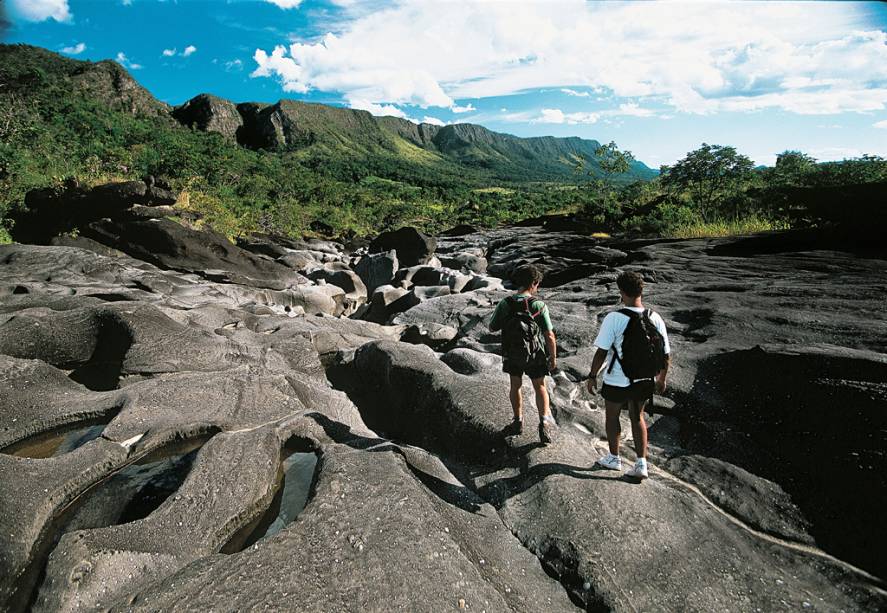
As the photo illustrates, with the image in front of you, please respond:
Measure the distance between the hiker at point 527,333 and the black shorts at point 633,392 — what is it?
0.84 meters

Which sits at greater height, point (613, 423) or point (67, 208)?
point (67, 208)

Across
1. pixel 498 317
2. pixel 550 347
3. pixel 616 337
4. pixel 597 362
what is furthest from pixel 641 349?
pixel 498 317

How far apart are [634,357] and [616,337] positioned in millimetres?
310

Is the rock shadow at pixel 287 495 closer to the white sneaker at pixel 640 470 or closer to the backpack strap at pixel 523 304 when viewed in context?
the backpack strap at pixel 523 304

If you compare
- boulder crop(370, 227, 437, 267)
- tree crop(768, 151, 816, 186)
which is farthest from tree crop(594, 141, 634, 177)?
boulder crop(370, 227, 437, 267)

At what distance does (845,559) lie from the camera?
174 inches

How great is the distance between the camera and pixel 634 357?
5160 mm

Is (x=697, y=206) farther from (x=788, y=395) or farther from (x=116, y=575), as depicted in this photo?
(x=116, y=575)

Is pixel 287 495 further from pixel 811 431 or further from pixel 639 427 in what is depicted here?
pixel 811 431

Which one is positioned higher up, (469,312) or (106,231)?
(106,231)

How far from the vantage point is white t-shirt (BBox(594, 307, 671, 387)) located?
524 centimetres

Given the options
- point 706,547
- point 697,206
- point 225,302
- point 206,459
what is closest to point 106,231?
point 225,302

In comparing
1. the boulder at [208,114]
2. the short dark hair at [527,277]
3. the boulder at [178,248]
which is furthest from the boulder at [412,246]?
the boulder at [208,114]

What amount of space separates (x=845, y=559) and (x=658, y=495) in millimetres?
1750
